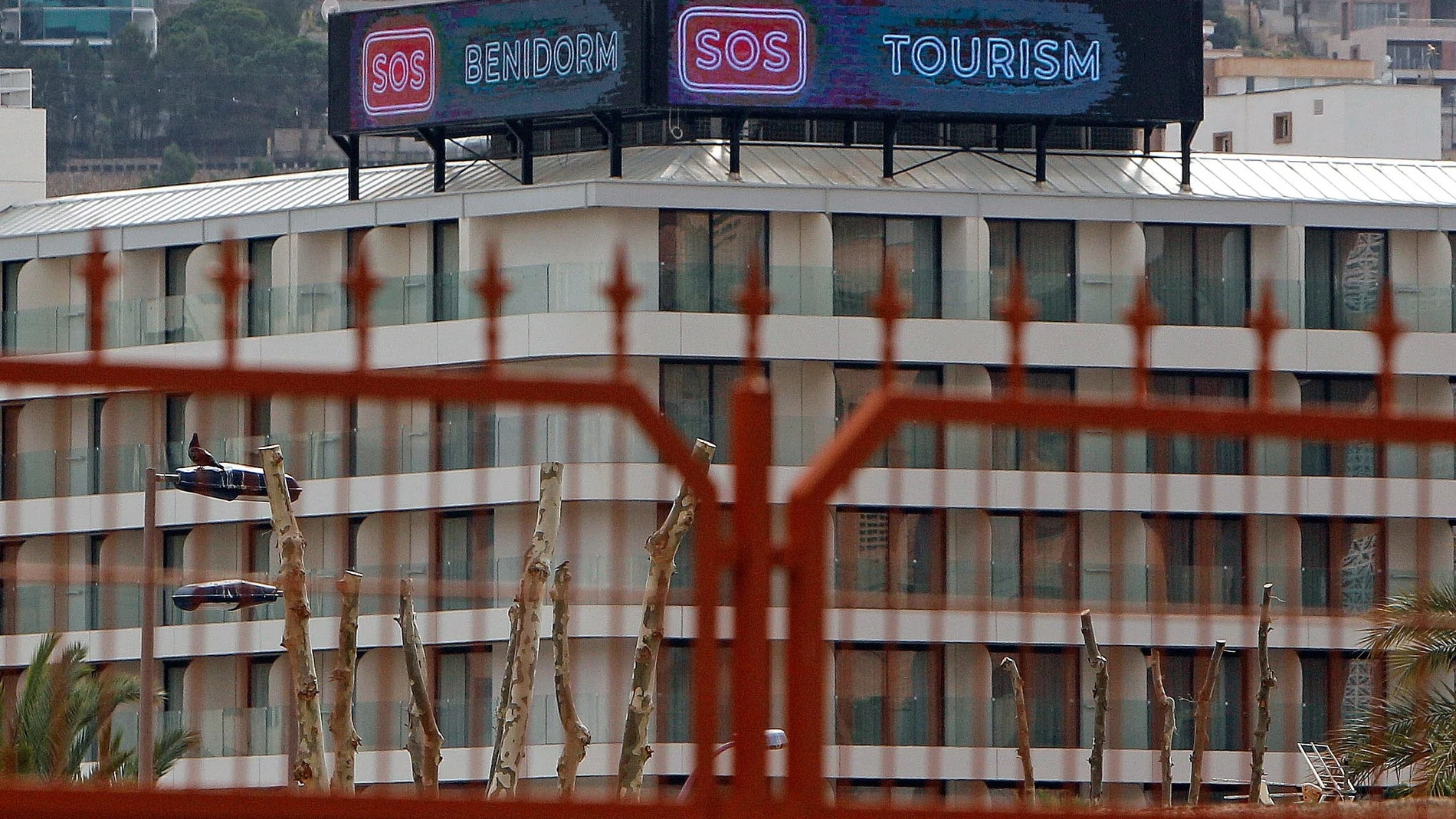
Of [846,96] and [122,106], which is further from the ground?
[122,106]

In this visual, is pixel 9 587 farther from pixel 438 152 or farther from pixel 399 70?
pixel 399 70

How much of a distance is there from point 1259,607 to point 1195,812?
92 cm

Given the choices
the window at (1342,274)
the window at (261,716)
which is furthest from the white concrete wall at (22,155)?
the window at (1342,274)

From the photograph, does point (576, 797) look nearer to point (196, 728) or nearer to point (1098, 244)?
point (196, 728)

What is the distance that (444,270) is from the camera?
1914 inches

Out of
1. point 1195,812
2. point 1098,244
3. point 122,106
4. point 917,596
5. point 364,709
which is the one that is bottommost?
point 364,709

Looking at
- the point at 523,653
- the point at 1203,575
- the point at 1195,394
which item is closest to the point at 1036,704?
the point at 1195,394

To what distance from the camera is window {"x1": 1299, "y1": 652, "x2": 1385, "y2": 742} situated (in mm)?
8617

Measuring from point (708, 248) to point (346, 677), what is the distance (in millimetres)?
33433

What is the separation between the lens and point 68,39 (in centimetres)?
15650

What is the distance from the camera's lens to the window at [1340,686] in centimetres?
862

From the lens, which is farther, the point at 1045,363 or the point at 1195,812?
the point at 1045,363

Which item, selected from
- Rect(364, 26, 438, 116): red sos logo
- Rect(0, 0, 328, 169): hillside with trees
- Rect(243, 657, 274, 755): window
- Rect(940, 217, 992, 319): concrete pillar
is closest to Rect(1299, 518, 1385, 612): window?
Rect(243, 657, 274, 755): window

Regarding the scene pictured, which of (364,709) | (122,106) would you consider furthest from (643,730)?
(122,106)
